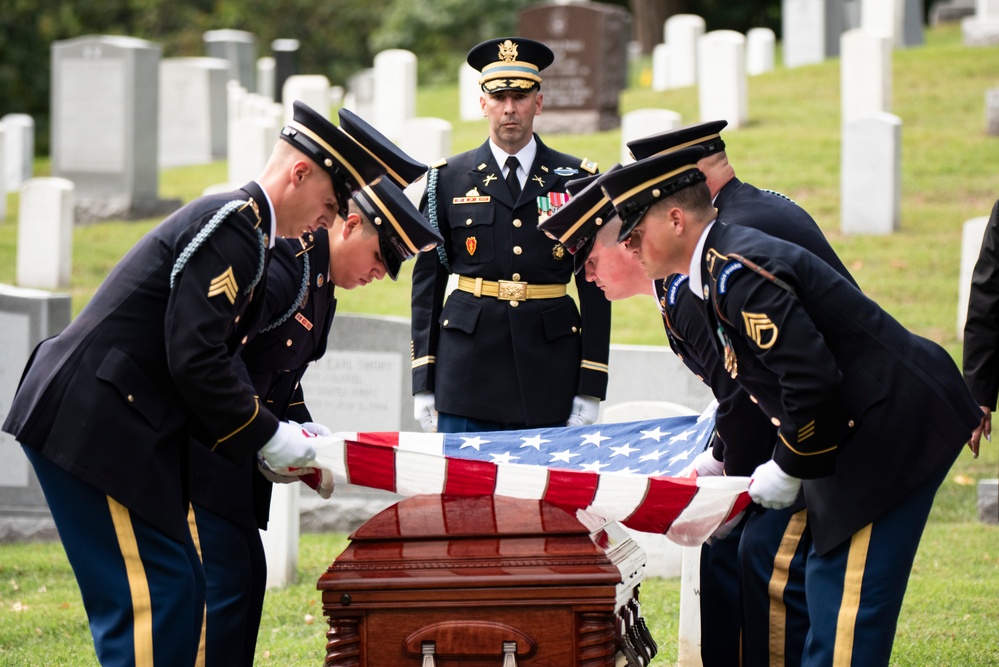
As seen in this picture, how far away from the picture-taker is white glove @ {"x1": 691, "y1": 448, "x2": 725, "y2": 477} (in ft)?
13.6

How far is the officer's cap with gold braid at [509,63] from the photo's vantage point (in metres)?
5.41

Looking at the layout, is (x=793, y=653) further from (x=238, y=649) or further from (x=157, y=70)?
(x=157, y=70)

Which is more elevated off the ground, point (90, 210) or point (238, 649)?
point (90, 210)

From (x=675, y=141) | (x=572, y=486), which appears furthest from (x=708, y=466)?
(x=675, y=141)

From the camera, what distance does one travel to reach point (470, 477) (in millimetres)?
3768

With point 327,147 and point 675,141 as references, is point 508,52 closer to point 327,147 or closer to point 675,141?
point 675,141

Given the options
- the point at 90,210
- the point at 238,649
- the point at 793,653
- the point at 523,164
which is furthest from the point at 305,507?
the point at 90,210

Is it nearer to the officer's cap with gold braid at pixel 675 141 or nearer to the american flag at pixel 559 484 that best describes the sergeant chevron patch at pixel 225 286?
the american flag at pixel 559 484

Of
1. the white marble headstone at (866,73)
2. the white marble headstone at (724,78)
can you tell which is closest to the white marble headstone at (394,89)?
the white marble headstone at (724,78)

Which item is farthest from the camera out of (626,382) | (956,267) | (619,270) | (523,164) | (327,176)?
(956,267)

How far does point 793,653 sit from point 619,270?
1.27 m

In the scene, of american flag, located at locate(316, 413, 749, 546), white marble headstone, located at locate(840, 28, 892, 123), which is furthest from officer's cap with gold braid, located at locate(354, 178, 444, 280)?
white marble headstone, located at locate(840, 28, 892, 123)

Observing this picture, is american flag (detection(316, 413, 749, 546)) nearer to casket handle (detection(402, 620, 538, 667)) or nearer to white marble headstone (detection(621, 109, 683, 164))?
casket handle (detection(402, 620, 538, 667))

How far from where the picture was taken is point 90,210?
49.8 ft
